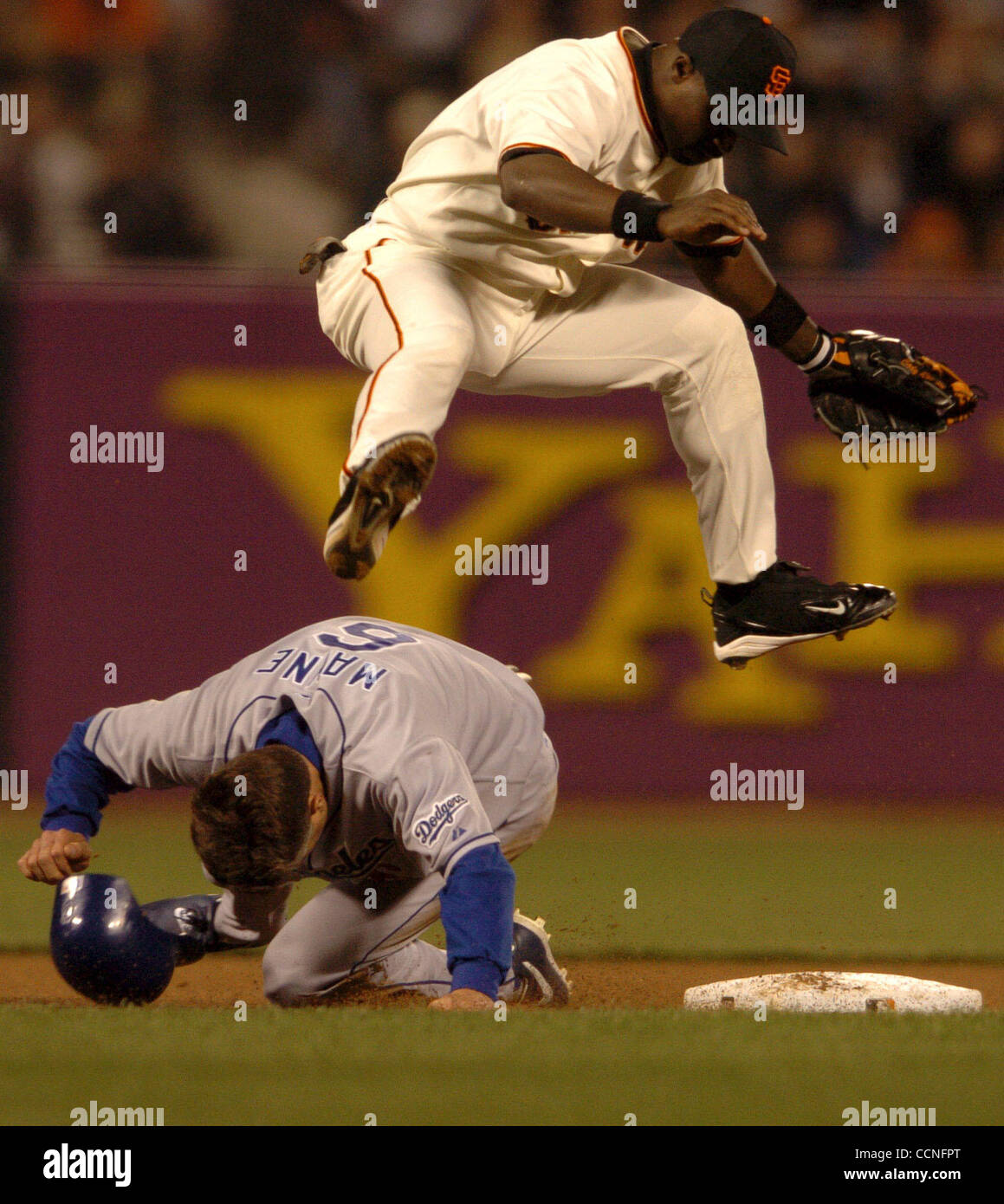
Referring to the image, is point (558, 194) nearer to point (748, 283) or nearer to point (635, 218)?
point (635, 218)

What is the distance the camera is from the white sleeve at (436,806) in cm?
426

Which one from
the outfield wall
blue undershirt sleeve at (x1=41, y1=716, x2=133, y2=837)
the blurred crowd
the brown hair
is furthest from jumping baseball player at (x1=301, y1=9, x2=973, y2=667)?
the blurred crowd

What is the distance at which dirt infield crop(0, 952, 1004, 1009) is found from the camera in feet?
17.9

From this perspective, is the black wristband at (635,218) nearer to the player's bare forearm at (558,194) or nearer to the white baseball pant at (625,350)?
the player's bare forearm at (558,194)

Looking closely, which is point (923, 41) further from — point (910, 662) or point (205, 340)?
point (205, 340)

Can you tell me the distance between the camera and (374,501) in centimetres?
463

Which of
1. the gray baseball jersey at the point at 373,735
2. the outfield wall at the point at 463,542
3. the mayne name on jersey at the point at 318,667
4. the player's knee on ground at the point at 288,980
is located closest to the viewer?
the gray baseball jersey at the point at 373,735

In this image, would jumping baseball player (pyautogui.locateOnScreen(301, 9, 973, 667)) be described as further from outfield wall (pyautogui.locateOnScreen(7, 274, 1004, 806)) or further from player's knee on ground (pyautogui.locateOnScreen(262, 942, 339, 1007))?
outfield wall (pyautogui.locateOnScreen(7, 274, 1004, 806))

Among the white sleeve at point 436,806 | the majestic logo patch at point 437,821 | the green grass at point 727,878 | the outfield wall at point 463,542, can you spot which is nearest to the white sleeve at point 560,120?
the white sleeve at point 436,806

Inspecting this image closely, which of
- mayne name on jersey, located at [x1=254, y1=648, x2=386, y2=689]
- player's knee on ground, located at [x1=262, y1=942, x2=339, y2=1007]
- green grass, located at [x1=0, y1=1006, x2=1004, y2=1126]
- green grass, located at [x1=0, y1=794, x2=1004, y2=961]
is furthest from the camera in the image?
green grass, located at [x1=0, y1=794, x2=1004, y2=961]

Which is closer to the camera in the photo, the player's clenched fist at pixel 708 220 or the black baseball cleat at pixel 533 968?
the player's clenched fist at pixel 708 220

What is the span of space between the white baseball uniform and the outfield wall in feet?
11.0

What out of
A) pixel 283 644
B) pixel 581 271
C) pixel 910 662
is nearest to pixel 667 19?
pixel 910 662

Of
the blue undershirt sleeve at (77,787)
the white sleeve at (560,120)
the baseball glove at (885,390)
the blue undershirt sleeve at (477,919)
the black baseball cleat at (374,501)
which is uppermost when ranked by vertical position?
the white sleeve at (560,120)
